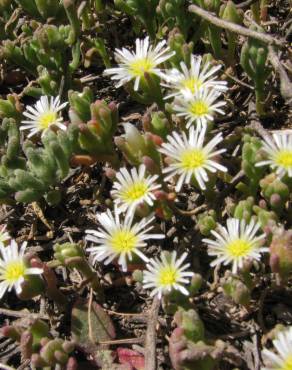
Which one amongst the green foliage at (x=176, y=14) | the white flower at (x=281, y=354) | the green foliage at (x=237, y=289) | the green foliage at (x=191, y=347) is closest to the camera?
the white flower at (x=281, y=354)

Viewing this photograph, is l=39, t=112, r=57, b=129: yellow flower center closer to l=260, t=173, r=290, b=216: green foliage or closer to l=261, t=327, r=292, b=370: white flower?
l=260, t=173, r=290, b=216: green foliage

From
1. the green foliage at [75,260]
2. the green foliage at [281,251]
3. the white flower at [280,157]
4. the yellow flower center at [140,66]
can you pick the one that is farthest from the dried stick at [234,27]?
the green foliage at [75,260]

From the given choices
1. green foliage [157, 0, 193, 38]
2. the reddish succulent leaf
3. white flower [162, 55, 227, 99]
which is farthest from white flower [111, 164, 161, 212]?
green foliage [157, 0, 193, 38]

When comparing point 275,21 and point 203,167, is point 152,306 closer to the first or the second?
point 203,167

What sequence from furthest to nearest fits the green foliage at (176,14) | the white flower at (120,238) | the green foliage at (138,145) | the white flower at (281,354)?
the green foliage at (176,14) → the green foliage at (138,145) → the white flower at (120,238) → the white flower at (281,354)

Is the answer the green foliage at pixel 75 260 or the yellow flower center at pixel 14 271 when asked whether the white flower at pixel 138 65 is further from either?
the yellow flower center at pixel 14 271

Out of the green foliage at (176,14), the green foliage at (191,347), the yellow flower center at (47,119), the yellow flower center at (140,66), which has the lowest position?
the green foliage at (191,347)

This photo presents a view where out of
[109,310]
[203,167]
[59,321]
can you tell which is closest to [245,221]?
[203,167]

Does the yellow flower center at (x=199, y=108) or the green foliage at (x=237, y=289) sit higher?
the yellow flower center at (x=199, y=108)
